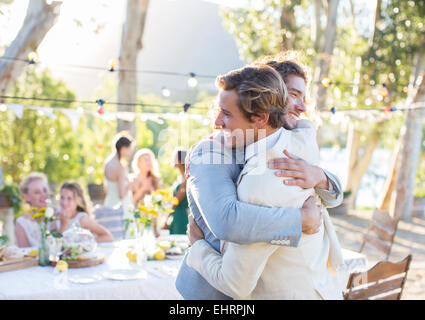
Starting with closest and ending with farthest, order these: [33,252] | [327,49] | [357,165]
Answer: [33,252] < [327,49] < [357,165]

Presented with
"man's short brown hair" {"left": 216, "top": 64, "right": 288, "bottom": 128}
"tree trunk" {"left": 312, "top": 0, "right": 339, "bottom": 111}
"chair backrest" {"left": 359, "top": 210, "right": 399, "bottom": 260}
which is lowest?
"chair backrest" {"left": 359, "top": 210, "right": 399, "bottom": 260}

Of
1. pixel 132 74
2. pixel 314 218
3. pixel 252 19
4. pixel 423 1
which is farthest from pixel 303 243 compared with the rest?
pixel 252 19

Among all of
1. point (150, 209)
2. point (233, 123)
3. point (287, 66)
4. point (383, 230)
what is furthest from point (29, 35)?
point (233, 123)

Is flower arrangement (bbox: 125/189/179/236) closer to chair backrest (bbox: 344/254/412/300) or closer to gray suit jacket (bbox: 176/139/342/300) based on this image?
chair backrest (bbox: 344/254/412/300)

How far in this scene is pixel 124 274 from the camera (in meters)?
2.88

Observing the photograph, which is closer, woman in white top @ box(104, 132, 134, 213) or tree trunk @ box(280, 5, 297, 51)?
woman in white top @ box(104, 132, 134, 213)

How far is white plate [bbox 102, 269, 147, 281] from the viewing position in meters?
2.79

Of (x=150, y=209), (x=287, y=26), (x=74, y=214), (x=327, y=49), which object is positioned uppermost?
(x=287, y=26)

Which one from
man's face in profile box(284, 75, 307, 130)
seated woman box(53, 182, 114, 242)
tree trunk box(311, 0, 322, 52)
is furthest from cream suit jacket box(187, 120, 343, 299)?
tree trunk box(311, 0, 322, 52)

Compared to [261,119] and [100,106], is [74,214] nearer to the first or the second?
[100,106]

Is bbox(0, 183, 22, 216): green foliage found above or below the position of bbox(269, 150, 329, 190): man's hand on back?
below

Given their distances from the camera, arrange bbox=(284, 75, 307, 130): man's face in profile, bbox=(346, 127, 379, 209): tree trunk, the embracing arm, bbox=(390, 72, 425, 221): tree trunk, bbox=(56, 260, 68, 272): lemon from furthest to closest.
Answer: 1. bbox=(346, 127, 379, 209): tree trunk
2. bbox=(390, 72, 425, 221): tree trunk
3. bbox=(56, 260, 68, 272): lemon
4. bbox=(284, 75, 307, 130): man's face in profile
5. the embracing arm

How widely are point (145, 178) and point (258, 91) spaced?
435 centimetres

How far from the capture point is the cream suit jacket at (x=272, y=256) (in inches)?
47.1
